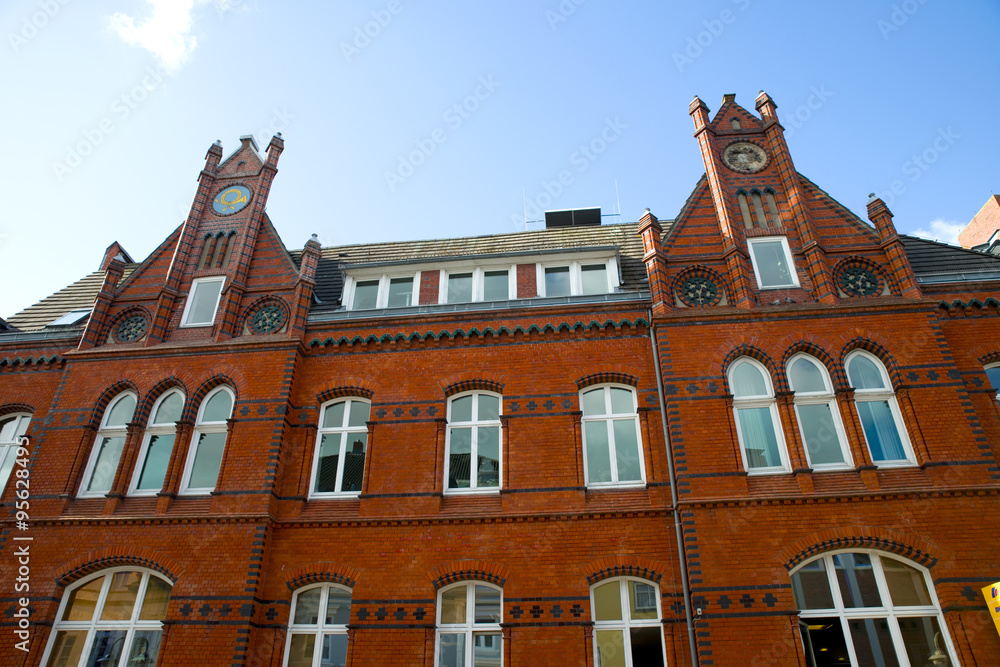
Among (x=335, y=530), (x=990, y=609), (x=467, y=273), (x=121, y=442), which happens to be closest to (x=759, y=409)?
(x=990, y=609)

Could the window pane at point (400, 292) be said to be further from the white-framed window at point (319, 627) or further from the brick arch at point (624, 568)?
the brick arch at point (624, 568)

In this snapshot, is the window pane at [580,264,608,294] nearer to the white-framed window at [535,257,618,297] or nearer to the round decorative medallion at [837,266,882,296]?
the white-framed window at [535,257,618,297]

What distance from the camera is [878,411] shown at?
40.2 feet

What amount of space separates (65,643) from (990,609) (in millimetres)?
16105

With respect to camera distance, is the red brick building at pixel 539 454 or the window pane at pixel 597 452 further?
the window pane at pixel 597 452

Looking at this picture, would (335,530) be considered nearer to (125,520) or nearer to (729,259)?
(125,520)

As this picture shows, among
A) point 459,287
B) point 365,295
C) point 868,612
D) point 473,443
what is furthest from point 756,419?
point 365,295

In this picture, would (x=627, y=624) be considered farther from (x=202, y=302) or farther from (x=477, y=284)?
(x=202, y=302)

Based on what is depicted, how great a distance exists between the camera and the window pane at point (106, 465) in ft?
44.6

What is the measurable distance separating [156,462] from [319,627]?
5235 millimetres

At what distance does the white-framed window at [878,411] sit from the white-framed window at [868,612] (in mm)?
1950

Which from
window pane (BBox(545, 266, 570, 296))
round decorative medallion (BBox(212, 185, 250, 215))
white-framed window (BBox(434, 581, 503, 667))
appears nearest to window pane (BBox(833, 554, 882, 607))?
white-framed window (BBox(434, 581, 503, 667))

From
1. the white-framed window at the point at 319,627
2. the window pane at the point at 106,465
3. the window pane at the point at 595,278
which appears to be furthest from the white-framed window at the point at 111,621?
the window pane at the point at 595,278

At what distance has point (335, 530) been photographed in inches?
487
